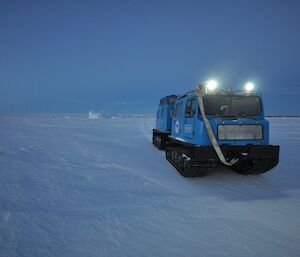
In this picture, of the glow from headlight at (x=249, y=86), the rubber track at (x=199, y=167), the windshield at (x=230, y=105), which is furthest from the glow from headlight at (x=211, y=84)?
the rubber track at (x=199, y=167)

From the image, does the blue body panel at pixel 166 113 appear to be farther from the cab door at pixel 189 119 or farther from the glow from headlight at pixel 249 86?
the glow from headlight at pixel 249 86

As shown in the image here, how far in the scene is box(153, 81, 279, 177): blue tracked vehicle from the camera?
611 cm

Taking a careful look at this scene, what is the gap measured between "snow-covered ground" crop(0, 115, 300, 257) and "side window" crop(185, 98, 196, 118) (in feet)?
5.99

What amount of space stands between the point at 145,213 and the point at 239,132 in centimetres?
351

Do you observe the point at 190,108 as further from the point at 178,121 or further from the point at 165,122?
the point at 165,122

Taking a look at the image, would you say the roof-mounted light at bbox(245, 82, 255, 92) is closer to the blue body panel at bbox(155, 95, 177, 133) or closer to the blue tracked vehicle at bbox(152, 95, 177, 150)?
the blue tracked vehicle at bbox(152, 95, 177, 150)

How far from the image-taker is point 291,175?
6953 millimetres

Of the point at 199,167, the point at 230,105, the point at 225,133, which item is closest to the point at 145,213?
the point at 199,167

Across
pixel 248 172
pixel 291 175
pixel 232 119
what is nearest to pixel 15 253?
pixel 232 119

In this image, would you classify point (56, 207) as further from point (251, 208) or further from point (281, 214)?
point (281, 214)

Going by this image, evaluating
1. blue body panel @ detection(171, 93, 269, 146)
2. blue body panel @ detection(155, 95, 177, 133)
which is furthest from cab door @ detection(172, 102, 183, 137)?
blue body panel @ detection(155, 95, 177, 133)

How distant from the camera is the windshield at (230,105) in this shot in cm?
671

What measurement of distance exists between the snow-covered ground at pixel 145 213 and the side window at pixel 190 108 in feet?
5.99

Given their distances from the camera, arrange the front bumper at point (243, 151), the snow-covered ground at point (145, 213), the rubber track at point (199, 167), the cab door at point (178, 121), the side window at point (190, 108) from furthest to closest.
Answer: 1. the cab door at point (178, 121)
2. the side window at point (190, 108)
3. the rubber track at point (199, 167)
4. the front bumper at point (243, 151)
5. the snow-covered ground at point (145, 213)
